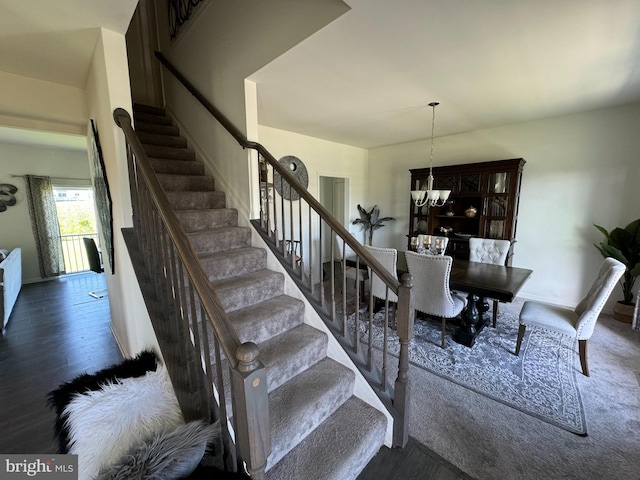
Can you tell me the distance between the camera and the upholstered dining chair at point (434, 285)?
2.42 metres

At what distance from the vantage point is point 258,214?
2.59 metres

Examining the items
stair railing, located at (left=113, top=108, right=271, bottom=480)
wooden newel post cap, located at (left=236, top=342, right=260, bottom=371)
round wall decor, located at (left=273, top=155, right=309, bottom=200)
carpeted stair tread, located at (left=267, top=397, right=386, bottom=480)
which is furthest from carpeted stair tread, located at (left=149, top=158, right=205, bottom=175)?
carpeted stair tread, located at (left=267, top=397, right=386, bottom=480)

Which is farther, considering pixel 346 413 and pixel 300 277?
pixel 300 277

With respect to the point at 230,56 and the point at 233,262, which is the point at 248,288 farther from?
the point at 230,56

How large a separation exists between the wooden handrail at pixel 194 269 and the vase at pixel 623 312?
4507 mm

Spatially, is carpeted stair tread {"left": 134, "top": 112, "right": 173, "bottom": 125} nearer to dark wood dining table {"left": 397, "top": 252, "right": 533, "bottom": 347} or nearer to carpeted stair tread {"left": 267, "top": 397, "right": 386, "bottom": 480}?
dark wood dining table {"left": 397, "top": 252, "right": 533, "bottom": 347}

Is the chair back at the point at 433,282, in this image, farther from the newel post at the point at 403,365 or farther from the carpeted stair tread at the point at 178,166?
the carpeted stair tread at the point at 178,166

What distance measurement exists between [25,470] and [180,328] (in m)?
0.77

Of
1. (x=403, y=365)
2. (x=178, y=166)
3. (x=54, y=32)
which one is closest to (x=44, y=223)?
(x=178, y=166)

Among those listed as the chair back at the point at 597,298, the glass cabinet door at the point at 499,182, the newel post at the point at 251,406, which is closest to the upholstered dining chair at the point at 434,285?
the chair back at the point at 597,298

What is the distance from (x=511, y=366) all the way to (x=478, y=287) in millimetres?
A: 738

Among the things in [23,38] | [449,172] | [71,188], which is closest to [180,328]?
[23,38]

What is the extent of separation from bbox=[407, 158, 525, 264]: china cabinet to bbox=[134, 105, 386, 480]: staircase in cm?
315

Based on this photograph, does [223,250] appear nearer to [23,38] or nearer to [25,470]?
[25,470]
